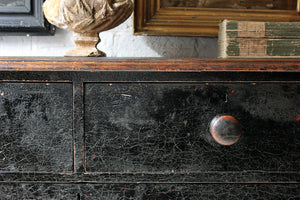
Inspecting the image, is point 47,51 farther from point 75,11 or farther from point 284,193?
point 284,193

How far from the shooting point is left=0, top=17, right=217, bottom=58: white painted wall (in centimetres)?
87

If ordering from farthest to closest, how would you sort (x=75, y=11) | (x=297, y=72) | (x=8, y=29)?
1. (x=8, y=29)
2. (x=75, y=11)
3. (x=297, y=72)

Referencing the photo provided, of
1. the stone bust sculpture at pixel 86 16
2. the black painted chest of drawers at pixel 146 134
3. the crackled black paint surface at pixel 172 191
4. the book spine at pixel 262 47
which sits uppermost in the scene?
the stone bust sculpture at pixel 86 16

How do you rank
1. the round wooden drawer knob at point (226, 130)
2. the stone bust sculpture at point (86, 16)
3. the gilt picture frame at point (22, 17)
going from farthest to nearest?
the gilt picture frame at point (22, 17) → the stone bust sculpture at point (86, 16) → the round wooden drawer knob at point (226, 130)

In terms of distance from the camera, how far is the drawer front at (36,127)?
1.39 ft

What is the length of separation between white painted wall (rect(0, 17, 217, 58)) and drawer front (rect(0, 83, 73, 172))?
48cm

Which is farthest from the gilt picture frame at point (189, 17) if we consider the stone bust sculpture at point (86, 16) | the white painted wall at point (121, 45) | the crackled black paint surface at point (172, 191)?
the crackled black paint surface at point (172, 191)

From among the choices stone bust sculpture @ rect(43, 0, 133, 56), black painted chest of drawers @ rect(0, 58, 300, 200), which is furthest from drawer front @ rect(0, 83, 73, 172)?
stone bust sculpture @ rect(43, 0, 133, 56)

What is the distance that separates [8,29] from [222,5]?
0.78 m

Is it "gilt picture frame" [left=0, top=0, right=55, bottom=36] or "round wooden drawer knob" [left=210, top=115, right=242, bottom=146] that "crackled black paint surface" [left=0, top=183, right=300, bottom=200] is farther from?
"gilt picture frame" [left=0, top=0, right=55, bottom=36]

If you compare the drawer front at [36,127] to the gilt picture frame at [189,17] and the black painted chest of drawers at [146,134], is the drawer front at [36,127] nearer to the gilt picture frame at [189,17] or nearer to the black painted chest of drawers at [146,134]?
the black painted chest of drawers at [146,134]

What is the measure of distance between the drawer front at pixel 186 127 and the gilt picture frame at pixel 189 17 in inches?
18.5

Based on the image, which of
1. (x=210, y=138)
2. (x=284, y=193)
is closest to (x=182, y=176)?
(x=210, y=138)

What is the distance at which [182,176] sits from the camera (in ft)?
1.44
